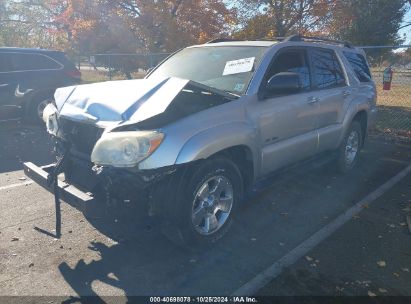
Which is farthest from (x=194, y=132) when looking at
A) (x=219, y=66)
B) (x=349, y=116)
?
(x=349, y=116)

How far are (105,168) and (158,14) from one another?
1233 centimetres

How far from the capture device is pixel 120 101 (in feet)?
11.3

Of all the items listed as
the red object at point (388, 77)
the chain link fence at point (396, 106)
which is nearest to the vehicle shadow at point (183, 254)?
the chain link fence at point (396, 106)

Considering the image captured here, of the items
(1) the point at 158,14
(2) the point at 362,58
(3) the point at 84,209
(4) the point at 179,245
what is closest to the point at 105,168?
(3) the point at 84,209

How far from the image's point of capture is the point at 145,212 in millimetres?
3172

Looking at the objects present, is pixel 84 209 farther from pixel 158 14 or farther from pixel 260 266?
pixel 158 14

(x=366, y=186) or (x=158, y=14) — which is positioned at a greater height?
(x=158, y=14)

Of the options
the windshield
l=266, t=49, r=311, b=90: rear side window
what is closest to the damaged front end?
the windshield

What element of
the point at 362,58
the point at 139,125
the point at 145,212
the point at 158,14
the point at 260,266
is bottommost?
the point at 260,266

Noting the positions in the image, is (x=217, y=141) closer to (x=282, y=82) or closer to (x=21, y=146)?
(x=282, y=82)

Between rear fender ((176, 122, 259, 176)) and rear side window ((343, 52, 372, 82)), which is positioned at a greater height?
rear side window ((343, 52, 372, 82))

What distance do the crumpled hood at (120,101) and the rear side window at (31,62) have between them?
6561 mm

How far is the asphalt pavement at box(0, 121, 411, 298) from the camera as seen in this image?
10.4ft

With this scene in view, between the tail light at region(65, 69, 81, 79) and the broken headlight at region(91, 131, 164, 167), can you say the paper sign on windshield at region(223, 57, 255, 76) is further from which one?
the tail light at region(65, 69, 81, 79)
